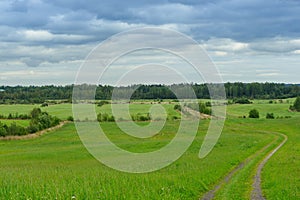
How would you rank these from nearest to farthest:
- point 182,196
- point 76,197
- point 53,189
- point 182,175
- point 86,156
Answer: point 76,197, point 53,189, point 182,196, point 182,175, point 86,156

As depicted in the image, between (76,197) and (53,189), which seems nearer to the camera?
(76,197)

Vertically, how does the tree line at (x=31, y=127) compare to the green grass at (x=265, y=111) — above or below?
below

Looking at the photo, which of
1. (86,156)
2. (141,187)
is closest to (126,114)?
(86,156)

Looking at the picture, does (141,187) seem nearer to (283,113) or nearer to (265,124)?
(265,124)

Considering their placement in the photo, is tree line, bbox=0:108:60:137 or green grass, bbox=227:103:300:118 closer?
tree line, bbox=0:108:60:137

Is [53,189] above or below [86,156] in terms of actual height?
above

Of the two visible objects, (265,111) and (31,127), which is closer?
(31,127)

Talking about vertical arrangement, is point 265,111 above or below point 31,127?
above

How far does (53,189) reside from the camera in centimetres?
1655

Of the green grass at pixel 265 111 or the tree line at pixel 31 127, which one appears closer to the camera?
the tree line at pixel 31 127

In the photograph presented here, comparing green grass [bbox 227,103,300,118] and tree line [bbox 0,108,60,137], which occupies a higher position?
green grass [bbox 227,103,300,118]

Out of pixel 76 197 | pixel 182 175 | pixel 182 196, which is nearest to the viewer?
pixel 76 197

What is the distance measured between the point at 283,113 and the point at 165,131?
67.2 m

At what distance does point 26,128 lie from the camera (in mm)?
98125
